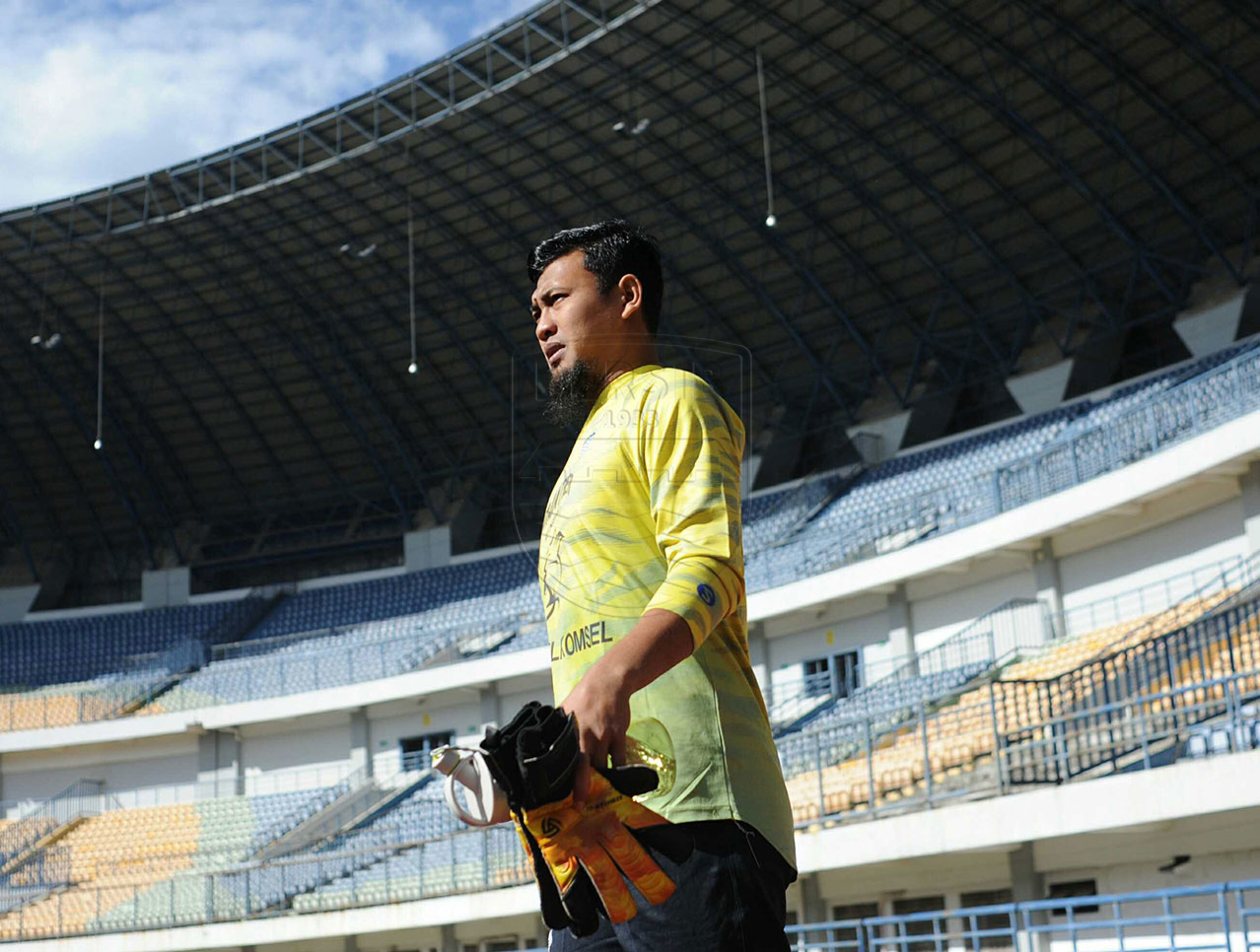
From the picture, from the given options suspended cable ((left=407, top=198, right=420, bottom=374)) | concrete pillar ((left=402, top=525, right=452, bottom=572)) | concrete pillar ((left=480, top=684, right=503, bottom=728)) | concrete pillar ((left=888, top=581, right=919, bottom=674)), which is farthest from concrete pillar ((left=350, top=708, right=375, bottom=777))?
concrete pillar ((left=888, top=581, right=919, bottom=674))

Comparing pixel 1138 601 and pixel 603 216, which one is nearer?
pixel 1138 601

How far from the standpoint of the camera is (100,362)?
39.3 meters

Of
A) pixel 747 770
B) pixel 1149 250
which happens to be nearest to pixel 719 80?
pixel 1149 250

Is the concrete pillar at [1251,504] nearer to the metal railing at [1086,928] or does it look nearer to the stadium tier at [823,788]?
the stadium tier at [823,788]

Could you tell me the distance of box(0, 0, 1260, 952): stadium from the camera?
71.4 ft

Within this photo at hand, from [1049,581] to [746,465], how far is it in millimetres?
13965

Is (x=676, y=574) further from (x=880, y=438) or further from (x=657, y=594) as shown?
(x=880, y=438)

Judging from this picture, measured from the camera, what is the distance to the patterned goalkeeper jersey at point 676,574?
229cm

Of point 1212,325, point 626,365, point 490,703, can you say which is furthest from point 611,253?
point 490,703

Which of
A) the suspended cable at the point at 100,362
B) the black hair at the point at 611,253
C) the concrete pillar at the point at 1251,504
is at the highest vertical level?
the suspended cable at the point at 100,362

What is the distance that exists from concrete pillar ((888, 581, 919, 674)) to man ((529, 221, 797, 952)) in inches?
1072

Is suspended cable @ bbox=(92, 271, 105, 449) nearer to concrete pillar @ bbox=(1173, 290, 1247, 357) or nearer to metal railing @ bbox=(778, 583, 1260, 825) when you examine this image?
metal railing @ bbox=(778, 583, 1260, 825)

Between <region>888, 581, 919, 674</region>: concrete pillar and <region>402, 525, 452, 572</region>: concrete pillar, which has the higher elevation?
<region>402, 525, 452, 572</region>: concrete pillar

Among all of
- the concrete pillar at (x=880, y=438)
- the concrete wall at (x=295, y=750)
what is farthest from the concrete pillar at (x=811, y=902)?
the concrete wall at (x=295, y=750)
